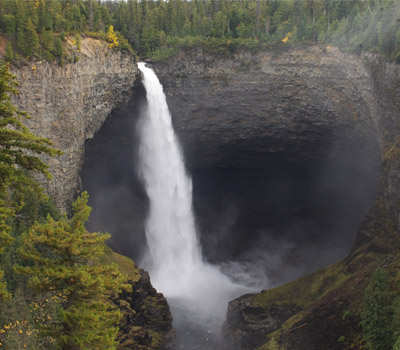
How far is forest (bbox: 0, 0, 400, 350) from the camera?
1691 cm

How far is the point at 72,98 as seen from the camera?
38.6 meters

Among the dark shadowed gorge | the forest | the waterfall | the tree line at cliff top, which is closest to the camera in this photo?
the forest

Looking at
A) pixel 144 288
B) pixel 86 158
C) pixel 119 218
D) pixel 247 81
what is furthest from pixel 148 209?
pixel 247 81

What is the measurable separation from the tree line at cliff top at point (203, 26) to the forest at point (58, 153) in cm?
12

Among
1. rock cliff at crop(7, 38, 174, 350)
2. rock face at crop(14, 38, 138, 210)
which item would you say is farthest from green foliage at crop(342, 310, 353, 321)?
rock face at crop(14, 38, 138, 210)

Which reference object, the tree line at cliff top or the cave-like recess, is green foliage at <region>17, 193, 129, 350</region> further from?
the cave-like recess

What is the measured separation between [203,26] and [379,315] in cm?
4248

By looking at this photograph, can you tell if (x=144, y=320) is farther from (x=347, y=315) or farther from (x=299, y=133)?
(x=299, y=133)

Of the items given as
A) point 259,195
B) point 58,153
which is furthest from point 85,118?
point 58,153

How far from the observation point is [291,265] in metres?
51.1

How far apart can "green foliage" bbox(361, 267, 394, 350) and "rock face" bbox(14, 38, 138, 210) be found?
83.9 ft

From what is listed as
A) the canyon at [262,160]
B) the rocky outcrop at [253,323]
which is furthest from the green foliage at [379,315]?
the rocky outcrop at [253,323]

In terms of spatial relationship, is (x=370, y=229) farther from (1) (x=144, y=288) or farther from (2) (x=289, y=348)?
(1) (x=144, y=288)

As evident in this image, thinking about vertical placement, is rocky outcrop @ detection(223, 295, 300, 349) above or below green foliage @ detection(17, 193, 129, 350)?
above
